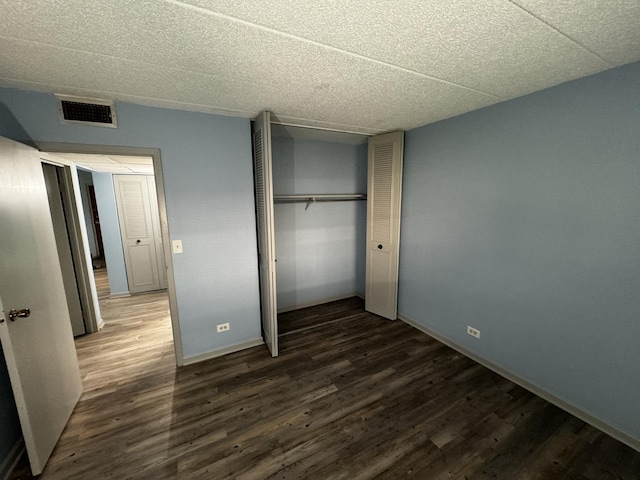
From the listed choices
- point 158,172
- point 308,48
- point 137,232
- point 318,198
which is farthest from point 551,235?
point 137,232

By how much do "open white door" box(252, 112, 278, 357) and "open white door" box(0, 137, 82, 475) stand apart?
62.9 inches

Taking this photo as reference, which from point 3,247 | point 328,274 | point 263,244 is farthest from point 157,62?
point 328,274

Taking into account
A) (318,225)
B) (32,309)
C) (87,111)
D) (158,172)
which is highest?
(87,111)

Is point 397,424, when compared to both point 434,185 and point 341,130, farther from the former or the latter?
point 341,130

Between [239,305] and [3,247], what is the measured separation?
174 centimetres

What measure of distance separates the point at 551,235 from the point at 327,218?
2.59m

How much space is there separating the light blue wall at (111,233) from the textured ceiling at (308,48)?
9.69 feet

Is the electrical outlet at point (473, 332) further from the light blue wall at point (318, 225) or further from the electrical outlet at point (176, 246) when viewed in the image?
the electrical outlet at point (176, 246)

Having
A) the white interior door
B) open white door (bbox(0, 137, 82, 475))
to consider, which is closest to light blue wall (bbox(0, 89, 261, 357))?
open white door (bbox(0, 137, 82, 475))

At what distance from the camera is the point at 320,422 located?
1893 mm

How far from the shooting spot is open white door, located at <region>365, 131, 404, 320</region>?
3123 mm

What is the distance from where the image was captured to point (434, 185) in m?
2.83

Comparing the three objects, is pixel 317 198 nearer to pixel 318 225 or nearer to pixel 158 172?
pixel 318 225

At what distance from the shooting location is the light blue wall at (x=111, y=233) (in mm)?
4277
